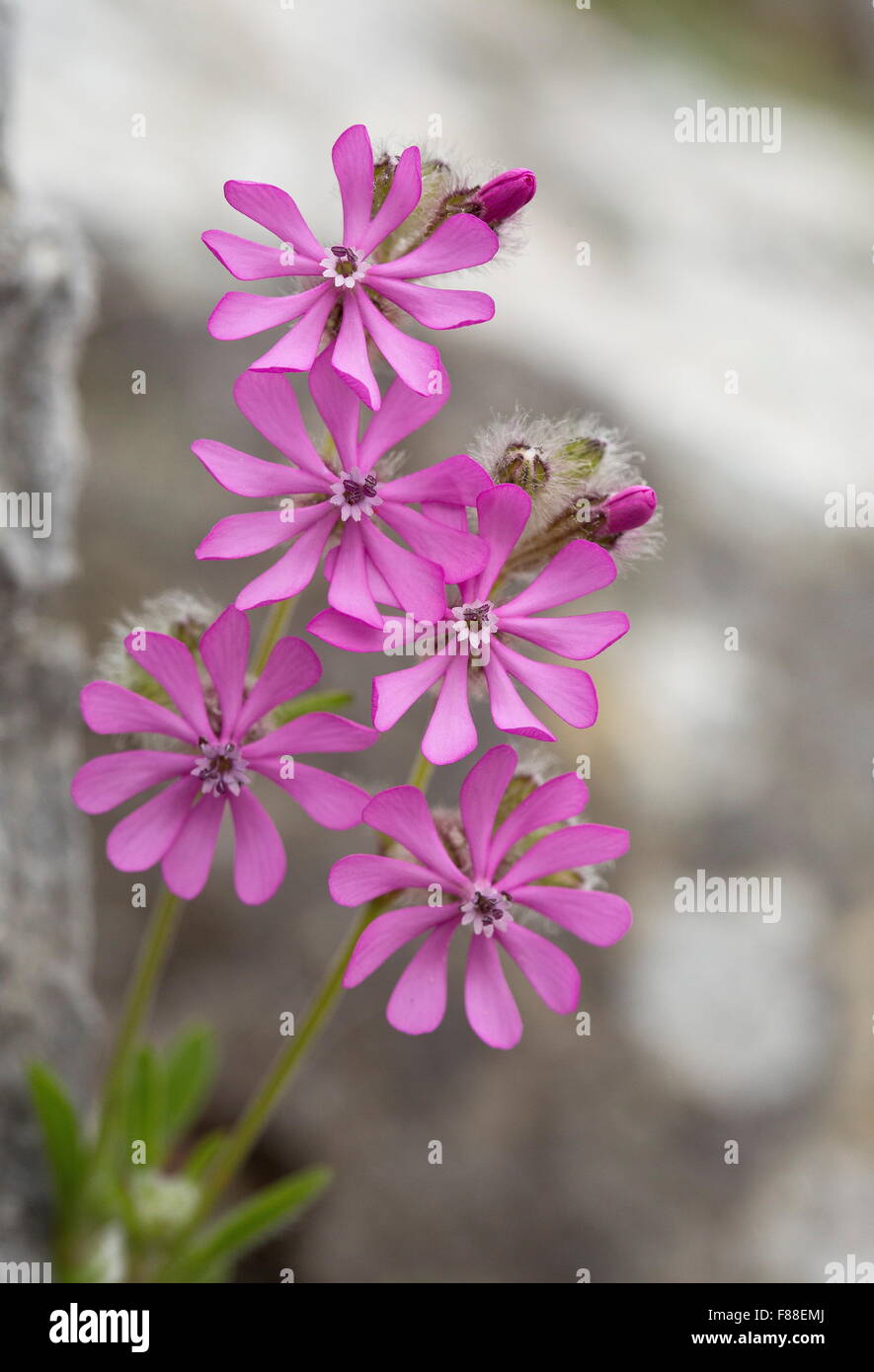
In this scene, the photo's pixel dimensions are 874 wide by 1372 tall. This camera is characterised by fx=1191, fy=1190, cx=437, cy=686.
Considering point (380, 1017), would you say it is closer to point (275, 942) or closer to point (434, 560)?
point (275, 942)

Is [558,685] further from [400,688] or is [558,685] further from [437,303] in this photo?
[437,303]

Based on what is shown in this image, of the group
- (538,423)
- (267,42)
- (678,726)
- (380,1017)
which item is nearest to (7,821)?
(380,1017)

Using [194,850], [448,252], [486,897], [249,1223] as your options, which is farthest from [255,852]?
[249,1223]

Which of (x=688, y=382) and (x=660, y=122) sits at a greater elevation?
(x=660, y=122)

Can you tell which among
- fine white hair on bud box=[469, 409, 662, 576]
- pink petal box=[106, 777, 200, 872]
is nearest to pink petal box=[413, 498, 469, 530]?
fine white hair on bud box=[469, 409, 662, 576]

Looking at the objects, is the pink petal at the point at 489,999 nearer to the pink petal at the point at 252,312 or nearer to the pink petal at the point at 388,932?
the pink petal at the point at 388,932
